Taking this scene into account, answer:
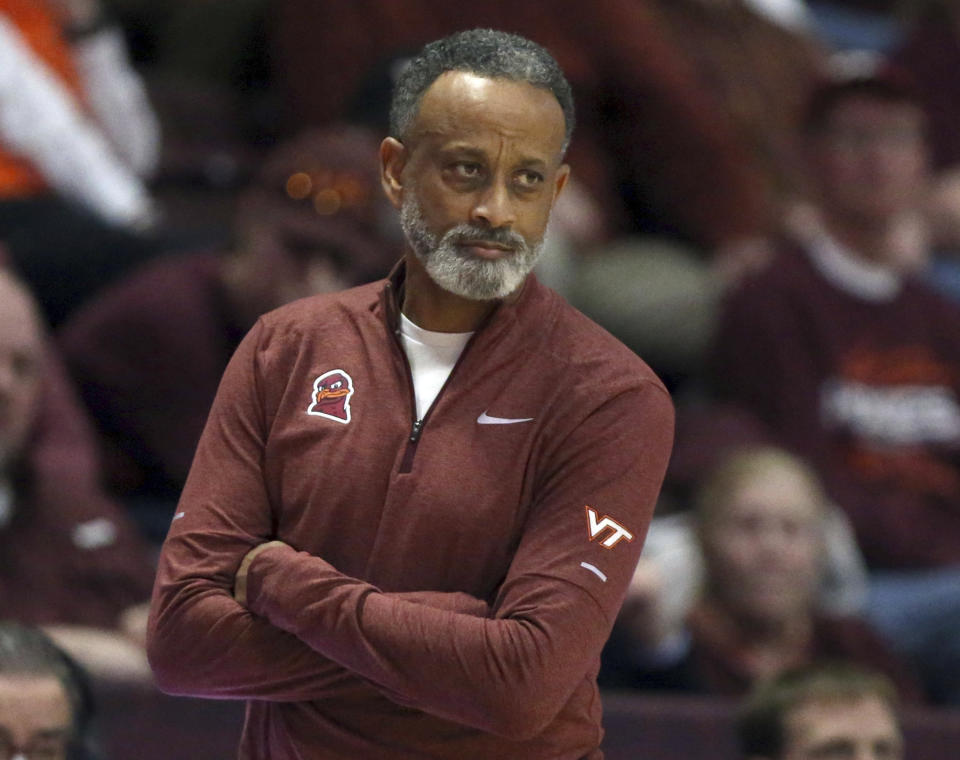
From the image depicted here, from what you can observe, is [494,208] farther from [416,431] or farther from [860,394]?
[860,394]

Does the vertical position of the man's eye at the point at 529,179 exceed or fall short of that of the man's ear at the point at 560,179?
it exceeds it

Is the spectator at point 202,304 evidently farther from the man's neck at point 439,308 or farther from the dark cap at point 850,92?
the man's neck at point 439,308

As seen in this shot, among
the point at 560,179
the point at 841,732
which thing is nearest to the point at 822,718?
the point at 841,732

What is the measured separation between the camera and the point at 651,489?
1970 mm

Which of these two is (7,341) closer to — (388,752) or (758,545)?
(758,545)

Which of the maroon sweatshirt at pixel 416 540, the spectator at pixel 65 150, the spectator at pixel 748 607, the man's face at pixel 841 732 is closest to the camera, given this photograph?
the maroon sweatshirt at pixel 416 540

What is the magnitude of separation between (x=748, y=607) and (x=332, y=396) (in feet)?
7.04

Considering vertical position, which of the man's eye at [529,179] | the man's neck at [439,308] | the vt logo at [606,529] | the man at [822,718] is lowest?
the man at [822,718]

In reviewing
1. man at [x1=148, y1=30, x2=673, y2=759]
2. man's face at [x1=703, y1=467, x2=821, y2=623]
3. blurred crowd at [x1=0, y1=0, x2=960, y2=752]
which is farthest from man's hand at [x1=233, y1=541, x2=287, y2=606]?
man's face at [x1=703, y1=467, x2=821, y2=623]

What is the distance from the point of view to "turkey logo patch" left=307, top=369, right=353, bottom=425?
1.96m

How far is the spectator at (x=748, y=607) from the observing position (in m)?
3.82

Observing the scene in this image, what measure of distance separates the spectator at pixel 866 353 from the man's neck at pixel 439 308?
2.44m

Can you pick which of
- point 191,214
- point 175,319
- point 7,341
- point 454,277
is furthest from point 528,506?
point 191,214

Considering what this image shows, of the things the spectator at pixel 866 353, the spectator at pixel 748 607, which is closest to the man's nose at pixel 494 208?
the spectator at pixel 748 607
